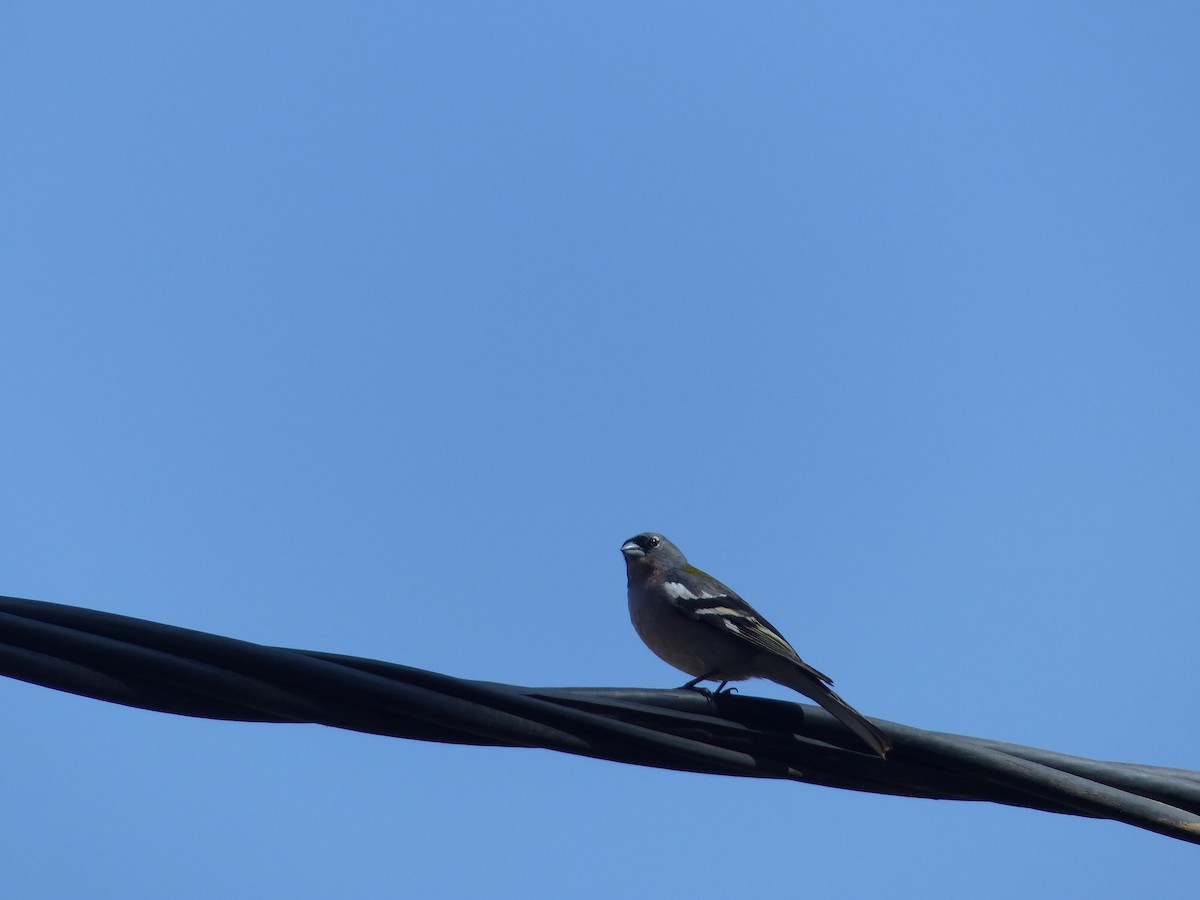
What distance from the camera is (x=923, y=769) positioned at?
4277 millimetres

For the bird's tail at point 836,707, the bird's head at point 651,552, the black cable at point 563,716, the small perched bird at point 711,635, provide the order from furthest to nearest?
the bird's head at point 651,552
the small perched bird at point 711,635
the bird's tail at point 836,707
the black cable at point 563,716

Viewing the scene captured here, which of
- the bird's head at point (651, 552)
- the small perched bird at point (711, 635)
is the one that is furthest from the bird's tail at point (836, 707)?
the bird's head at point (651, 552)

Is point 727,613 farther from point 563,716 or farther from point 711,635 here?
point 563,716

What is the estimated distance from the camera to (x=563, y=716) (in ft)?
12.3

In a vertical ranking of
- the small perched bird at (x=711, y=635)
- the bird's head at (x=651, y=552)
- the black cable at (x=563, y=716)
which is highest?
the bird's head at (x=651, y=552)

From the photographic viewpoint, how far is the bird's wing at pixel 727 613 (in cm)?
595

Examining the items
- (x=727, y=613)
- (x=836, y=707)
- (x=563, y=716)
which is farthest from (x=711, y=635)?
(x=563, y=716)

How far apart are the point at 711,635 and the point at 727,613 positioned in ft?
0.84

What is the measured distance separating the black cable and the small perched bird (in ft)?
2.49

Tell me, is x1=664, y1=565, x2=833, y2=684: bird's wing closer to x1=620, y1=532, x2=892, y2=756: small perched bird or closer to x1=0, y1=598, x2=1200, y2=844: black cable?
x1=620, y1=532, x2=892, y2=756: small perched bird

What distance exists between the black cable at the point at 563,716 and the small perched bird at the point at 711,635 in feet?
2.49

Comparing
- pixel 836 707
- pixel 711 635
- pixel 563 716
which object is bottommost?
pixel 563 716

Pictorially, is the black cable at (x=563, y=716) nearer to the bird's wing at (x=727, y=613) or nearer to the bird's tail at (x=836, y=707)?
the bird's tail at (x=836, y=707)

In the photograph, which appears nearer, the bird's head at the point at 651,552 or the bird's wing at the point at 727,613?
the bird's wing at the point at 727,613
